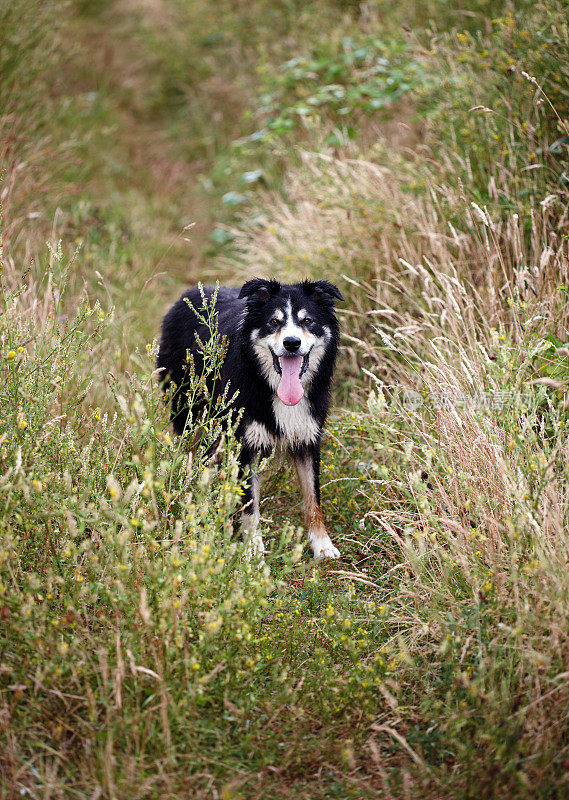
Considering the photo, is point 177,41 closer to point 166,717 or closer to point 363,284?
point 363,284

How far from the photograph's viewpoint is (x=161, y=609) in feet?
8.31

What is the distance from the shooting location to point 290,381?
3.85m

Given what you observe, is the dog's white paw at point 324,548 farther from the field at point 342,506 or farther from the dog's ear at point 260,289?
the dog's ear at point 260,289

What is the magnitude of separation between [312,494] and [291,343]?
93cm

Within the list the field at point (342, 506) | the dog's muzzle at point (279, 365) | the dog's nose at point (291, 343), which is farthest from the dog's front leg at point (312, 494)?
the dog's nose at point (291, 343)

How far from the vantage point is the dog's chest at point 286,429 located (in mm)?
3912

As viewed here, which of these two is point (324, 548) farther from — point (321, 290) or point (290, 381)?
point (321, 290)

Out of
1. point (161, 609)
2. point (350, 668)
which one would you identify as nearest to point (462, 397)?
point (350, 668)

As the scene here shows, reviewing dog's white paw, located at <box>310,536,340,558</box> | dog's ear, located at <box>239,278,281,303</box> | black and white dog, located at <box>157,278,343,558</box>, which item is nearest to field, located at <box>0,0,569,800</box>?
dog's white paw, located at <box>310,536,340,558</box>

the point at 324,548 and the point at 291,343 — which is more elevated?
the point at 291,343

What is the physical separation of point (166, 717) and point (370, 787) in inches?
30.0

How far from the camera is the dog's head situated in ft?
12.4

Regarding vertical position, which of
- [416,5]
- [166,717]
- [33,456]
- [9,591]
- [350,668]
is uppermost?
[416,5]

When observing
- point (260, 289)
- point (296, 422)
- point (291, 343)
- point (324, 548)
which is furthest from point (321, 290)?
point (324, 548)
